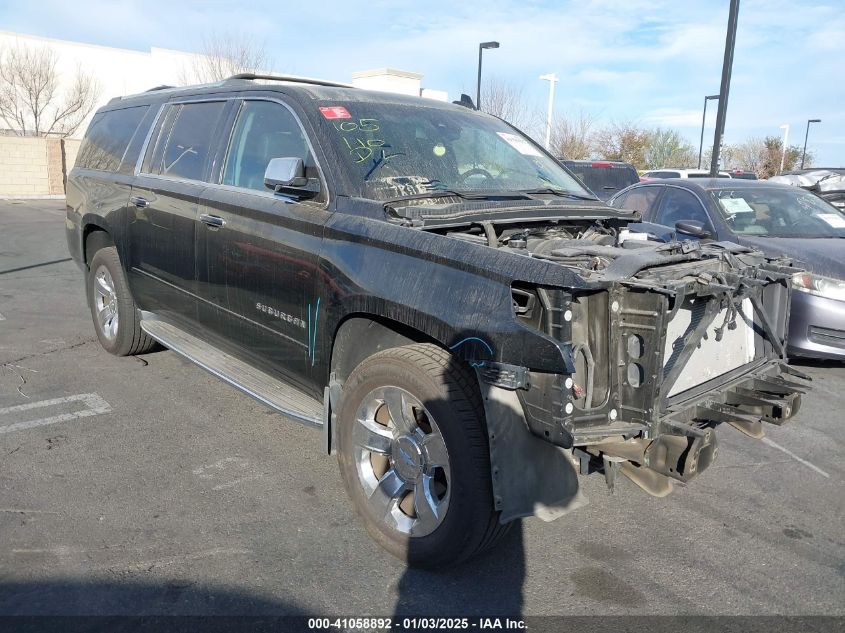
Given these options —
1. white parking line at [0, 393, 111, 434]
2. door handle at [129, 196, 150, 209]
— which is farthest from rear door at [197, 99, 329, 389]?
white parking line at [0, 393, 111, 434]

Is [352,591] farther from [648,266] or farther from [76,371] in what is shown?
[76,371]

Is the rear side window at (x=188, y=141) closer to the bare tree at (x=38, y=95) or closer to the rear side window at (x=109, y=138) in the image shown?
the rear side window at (x=109, y=138)

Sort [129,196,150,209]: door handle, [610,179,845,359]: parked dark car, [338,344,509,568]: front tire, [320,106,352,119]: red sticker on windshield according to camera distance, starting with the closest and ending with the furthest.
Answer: [338,344,509,568]: front tire, [320,106,352,119]: red sticker on windshield, [129,196,150,209]: door handle, [610,179,845,359]: parked dark car

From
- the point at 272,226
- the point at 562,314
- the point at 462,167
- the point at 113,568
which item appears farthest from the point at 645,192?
the point at 113,568

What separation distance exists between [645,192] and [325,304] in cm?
561

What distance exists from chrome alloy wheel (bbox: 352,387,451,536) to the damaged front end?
570 mm

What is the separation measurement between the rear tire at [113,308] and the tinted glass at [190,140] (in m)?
1.05

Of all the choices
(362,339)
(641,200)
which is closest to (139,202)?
(362,339)

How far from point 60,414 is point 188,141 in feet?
6.56

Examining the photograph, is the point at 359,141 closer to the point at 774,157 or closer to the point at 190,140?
the point at 190,140

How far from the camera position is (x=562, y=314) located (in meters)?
2.60

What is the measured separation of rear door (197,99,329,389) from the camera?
3682 mm

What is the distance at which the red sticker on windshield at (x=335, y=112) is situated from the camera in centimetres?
389

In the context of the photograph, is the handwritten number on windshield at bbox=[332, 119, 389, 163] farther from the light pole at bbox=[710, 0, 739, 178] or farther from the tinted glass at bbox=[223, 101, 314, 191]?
the light pole at bbox=[710, 0, 739, 178]
